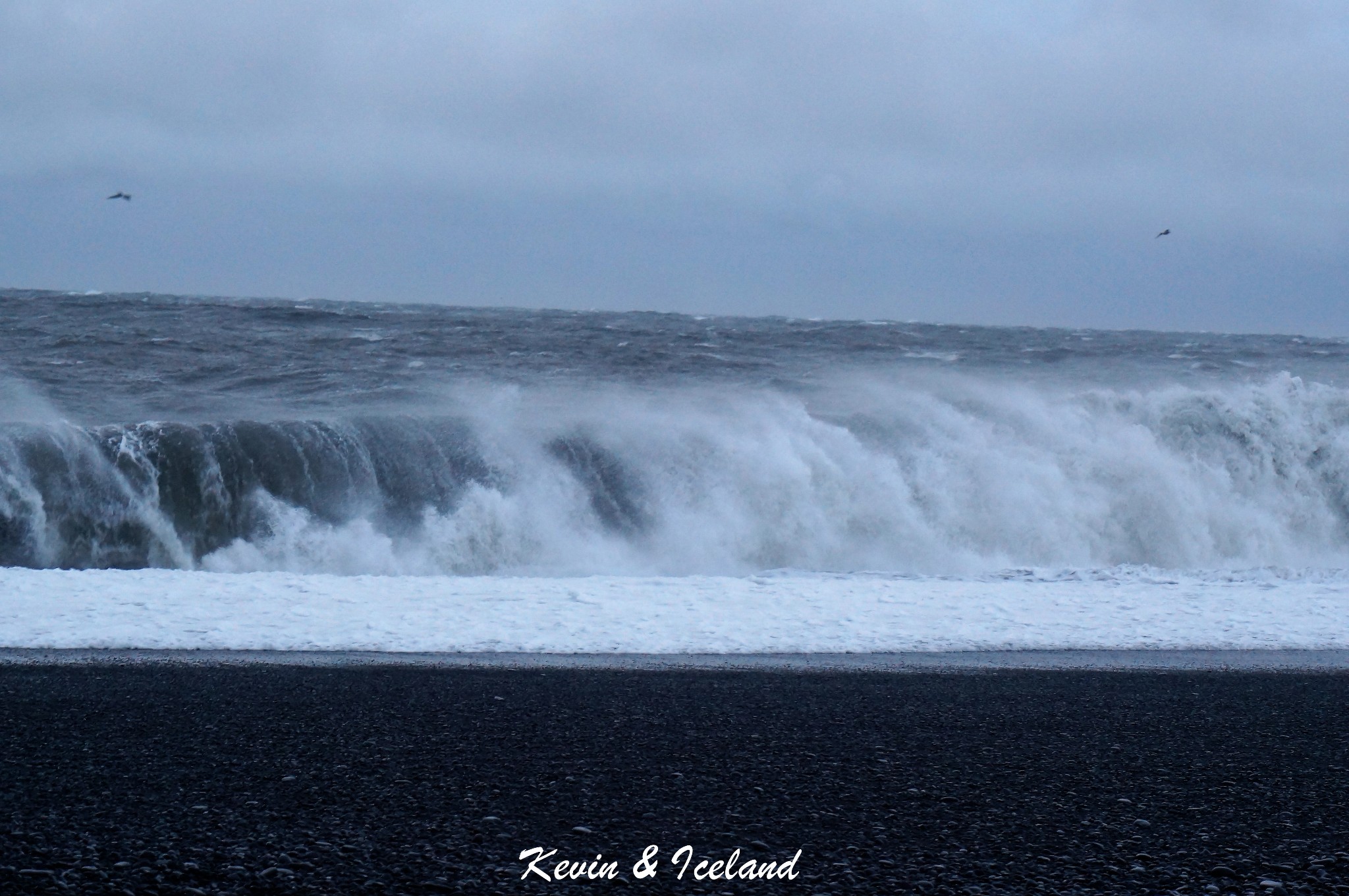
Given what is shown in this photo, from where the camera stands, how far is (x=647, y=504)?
13070 millimetres

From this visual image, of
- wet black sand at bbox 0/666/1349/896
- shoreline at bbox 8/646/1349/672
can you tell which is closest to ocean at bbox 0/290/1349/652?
shoreline at bbox 8/646/1349/672

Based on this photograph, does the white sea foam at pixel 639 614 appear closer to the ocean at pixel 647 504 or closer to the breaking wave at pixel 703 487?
the ocean at pixel 647 504

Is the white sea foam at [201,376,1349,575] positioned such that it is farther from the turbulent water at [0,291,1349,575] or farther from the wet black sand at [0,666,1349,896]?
the wet black sand at [0,666,1349,896]

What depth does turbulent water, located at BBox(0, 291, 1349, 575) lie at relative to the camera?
1199 centimetres

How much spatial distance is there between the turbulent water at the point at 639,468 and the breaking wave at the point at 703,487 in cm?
3

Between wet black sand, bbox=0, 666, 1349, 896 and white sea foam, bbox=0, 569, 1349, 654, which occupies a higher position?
wet black sand, bbox=0, 666, 1349, 896

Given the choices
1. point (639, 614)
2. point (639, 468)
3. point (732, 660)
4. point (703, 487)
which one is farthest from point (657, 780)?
point (639, 468)

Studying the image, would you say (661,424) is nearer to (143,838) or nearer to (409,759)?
(409,759)

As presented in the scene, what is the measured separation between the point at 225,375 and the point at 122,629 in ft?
37.5

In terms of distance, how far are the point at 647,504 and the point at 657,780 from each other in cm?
883

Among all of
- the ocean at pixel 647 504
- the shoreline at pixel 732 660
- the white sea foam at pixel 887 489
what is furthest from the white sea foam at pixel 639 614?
the white sea foam at pixel 887 489

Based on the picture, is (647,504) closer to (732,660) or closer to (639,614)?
(639,614)

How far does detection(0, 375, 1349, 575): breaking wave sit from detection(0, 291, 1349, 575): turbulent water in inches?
1.2

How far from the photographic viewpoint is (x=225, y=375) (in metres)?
17.7
